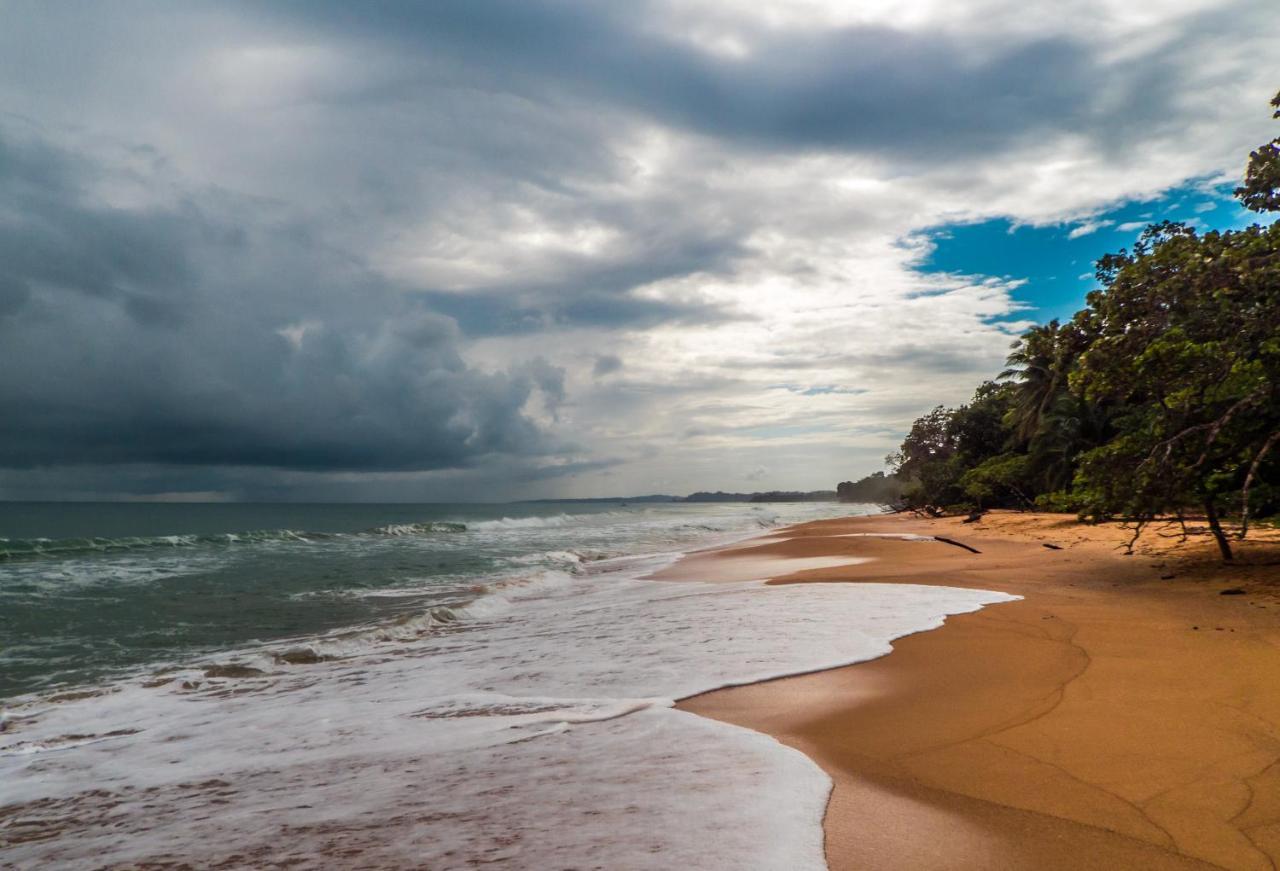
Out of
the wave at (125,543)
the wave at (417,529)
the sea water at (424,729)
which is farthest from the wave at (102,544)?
the sea water at (424,729)

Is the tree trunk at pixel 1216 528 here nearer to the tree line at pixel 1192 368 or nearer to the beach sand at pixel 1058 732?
the tree line at pixel 1192 368

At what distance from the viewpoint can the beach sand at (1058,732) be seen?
8.93 ft

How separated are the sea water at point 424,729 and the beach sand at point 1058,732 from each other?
0.34 meters

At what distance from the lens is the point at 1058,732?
3920 millimetres

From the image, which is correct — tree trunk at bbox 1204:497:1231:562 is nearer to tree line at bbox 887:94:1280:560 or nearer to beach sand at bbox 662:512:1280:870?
tree line at bbox 887:94:1280:560

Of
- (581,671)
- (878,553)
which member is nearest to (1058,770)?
(581,671)

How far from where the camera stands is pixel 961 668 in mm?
5551

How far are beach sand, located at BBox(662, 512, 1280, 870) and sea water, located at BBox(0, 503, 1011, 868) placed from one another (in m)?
0.34

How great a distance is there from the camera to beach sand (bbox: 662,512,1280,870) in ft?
8.93

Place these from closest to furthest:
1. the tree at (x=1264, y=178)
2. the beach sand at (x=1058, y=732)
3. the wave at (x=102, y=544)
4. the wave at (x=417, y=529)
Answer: the beach sand at (x=1058, y=732) → the tree at (x=1264, y=178) → the wave at (x=102, y=544) → the wave at (x=417, y=529)

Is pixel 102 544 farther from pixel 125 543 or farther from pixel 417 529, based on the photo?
pixel 417 529

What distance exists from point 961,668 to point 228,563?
25459 mm

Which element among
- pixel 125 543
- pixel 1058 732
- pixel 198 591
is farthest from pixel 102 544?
pixel 1058 732

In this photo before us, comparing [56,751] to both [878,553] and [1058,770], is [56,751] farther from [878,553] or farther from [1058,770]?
[878,553]
